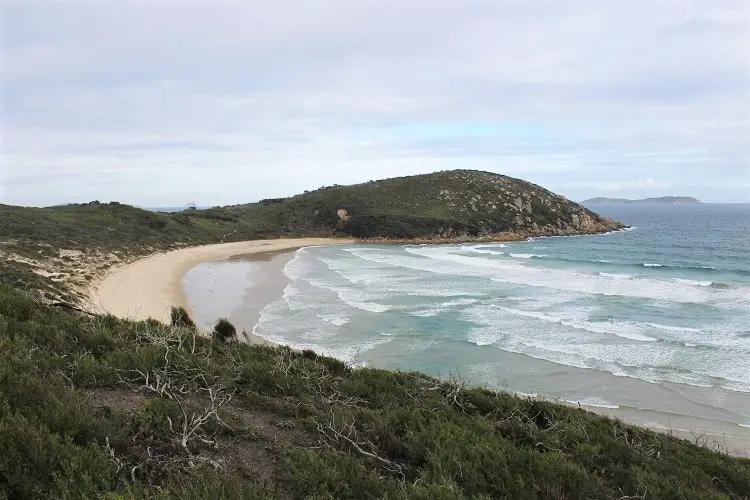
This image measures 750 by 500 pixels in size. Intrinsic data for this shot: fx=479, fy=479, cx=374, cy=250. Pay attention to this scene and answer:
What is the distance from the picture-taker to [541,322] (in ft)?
63.3

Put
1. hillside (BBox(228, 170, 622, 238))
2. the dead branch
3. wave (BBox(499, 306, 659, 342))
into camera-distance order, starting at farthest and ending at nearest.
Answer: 1. hillside (BBox(228, 170, 622, 238))
2. wave (BBox(499, 306, 659, 342))
3. the dead branch

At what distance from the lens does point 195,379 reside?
6.79 m

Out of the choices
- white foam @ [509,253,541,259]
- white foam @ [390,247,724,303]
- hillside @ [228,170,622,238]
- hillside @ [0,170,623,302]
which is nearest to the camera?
white foam @ [390,247,724,303]

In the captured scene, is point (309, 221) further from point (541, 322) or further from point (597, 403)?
point (597, 403)

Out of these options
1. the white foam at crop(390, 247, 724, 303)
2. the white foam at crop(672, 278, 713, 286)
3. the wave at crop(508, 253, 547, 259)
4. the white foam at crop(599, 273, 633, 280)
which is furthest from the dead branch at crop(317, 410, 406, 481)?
the wave at crop(508, 253, 547, 259)

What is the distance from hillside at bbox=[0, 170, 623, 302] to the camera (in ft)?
96.1

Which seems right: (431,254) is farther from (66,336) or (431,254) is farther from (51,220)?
(66,336)

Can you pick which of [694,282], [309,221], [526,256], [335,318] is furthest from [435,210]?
[335,318]

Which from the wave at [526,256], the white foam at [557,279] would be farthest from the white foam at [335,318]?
the wave at [526,256]

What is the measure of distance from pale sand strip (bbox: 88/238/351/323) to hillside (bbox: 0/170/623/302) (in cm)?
121

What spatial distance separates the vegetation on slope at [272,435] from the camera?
3791mm

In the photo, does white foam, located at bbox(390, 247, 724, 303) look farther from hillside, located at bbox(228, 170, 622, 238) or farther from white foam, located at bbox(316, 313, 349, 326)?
hillside, located at bbox(228, 170, 622, 238)

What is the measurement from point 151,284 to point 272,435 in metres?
23.4

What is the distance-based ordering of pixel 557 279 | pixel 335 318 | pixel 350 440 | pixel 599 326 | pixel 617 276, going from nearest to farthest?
pixel 350 440 < pixel 599 326 < pixel 335 318 < pixel 557 279 < pixel 617 276
